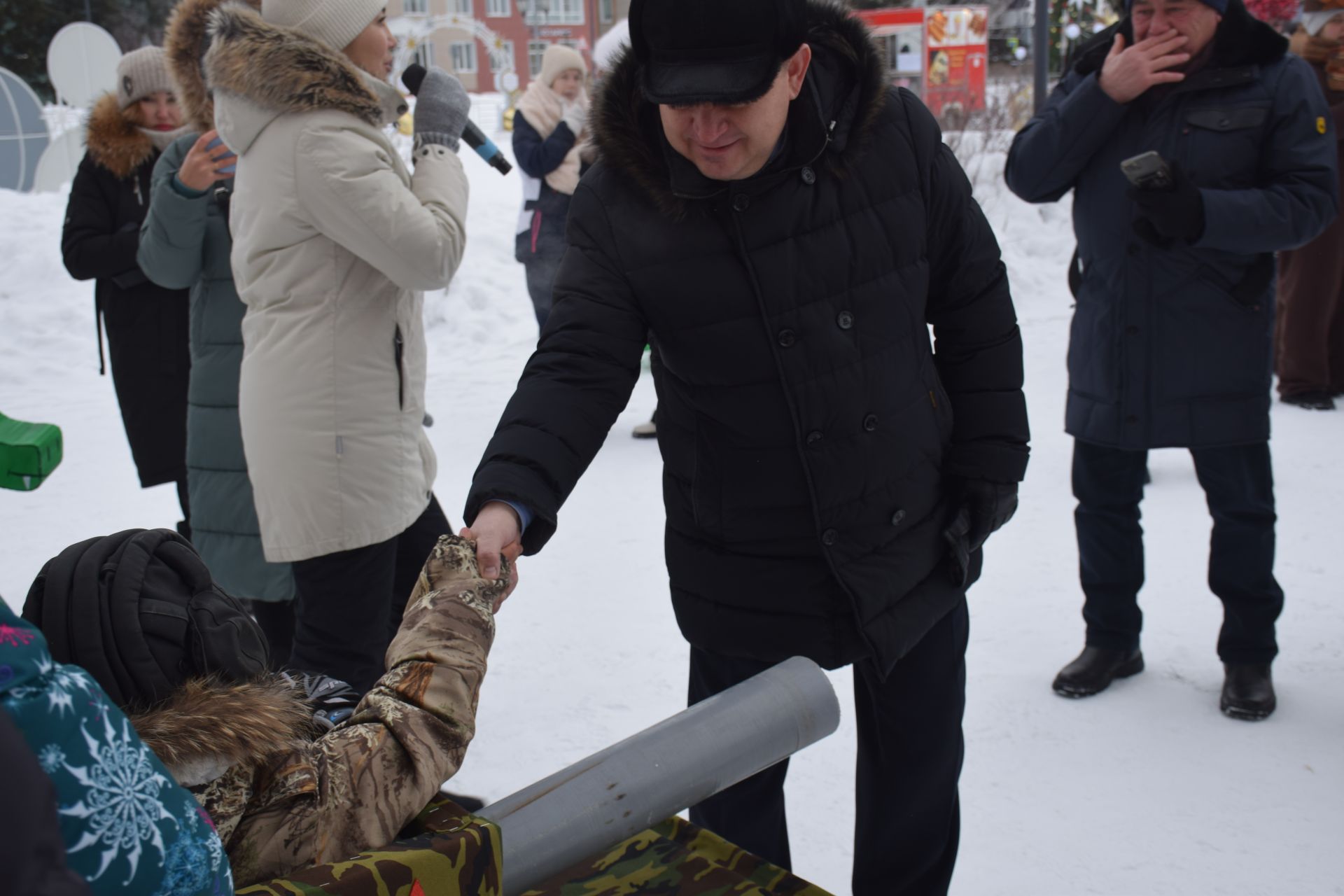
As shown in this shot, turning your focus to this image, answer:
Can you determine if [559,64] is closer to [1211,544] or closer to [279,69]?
→ [279,69]

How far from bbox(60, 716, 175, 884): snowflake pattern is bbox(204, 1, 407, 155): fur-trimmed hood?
1.81m

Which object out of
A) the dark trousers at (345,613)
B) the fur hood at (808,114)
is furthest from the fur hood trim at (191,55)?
the fur hood at (808,114)

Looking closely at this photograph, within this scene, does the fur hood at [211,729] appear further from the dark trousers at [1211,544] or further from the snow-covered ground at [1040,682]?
the dark trousers at [1211,544]

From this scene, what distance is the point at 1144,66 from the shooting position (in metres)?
2.81

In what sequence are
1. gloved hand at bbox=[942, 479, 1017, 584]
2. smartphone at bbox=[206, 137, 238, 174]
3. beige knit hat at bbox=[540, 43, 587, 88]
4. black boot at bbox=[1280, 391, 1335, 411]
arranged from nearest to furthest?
gloved hand at bbox=[942, 479, 1017, 584] < smartphone at bbox=[206, 137, 238, 174] < black boot at bbox=[1280, 391, 1335, 411] < beige knit hat at bbox=[540, 43, 587, 88]

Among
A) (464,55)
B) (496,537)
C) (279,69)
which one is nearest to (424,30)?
(464,55)

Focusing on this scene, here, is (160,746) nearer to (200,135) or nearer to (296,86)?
(296,86)

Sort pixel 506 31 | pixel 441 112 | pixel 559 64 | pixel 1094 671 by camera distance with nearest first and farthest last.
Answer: pixel 441 112 < pixel 1094 671 < pixel 559 64 < pixel 506 31

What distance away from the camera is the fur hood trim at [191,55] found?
9.57ft

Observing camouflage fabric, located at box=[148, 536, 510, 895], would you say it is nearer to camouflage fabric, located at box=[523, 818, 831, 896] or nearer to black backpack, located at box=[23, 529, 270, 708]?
black backpack, located at box=[23, 529, 270, 708]

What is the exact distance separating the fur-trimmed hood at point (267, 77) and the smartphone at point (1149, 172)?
1.72 meters

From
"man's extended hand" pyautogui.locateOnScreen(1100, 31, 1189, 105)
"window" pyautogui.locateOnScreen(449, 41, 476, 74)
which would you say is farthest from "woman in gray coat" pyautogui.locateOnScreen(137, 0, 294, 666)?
"window" pyautogui.locateOnScreen(449, 41, 476, 74)

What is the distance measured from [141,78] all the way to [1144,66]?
2823 millimetres

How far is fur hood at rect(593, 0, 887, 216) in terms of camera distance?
5.97ft
